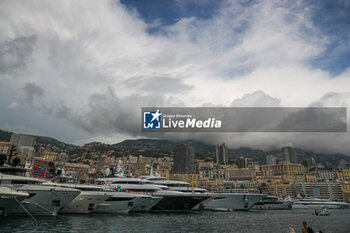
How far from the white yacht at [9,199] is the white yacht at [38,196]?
778mm

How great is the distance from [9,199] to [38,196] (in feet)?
8.95

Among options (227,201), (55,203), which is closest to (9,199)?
(55,203)

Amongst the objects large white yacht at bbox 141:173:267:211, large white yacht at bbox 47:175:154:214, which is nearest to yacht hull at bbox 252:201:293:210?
large white yacht at bbox 141:173:267:211

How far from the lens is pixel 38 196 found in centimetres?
2242

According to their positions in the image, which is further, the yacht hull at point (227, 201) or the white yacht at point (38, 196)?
the yacht hull at point (227, 201)

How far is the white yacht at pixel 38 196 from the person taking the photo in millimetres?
22281

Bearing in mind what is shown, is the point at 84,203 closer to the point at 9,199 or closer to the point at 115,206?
the point at 115,206

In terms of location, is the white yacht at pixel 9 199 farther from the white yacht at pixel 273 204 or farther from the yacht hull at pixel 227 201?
the white yacht at pixel 273 204

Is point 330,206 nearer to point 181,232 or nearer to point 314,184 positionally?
point 314,184

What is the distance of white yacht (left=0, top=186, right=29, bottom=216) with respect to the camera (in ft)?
60.7

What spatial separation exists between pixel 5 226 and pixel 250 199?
3760 cm

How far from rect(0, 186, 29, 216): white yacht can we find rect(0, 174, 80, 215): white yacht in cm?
78

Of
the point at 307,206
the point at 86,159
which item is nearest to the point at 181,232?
the point at 307,206

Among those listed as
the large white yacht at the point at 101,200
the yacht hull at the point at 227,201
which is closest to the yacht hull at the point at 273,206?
the yacht hull at the point at 227,201
